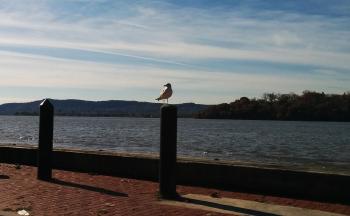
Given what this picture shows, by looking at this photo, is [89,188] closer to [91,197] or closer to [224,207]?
[91,197]

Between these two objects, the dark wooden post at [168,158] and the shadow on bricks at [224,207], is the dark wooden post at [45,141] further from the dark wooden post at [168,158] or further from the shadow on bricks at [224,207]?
the shadow on bricks at [224,207]

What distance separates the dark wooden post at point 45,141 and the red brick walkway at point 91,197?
0.25 metres

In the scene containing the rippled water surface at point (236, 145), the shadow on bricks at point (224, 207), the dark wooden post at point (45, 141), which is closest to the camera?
the shadow on bricks at point (224, 207)

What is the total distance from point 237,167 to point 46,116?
401cm

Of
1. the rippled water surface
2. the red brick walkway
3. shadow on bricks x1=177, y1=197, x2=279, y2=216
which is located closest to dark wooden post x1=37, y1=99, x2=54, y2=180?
the red brick walkway

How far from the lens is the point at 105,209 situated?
886 cm

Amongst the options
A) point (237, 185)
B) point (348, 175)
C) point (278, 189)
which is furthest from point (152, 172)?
point (348, 175)

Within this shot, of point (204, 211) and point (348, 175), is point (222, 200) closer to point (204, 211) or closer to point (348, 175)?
point (204, 211)

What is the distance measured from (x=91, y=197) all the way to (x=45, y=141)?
259 cm

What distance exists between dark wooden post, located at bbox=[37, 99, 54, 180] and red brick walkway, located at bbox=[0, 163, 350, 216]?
0.81ft

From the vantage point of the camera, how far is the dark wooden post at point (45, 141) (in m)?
11.9

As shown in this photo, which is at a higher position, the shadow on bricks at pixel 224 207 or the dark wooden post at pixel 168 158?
the dark wooden post at pixel 168 158

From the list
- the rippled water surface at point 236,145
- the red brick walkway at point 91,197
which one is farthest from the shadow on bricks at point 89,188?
the rippled water surface at point 236,145

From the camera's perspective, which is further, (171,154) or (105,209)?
(171,154)
